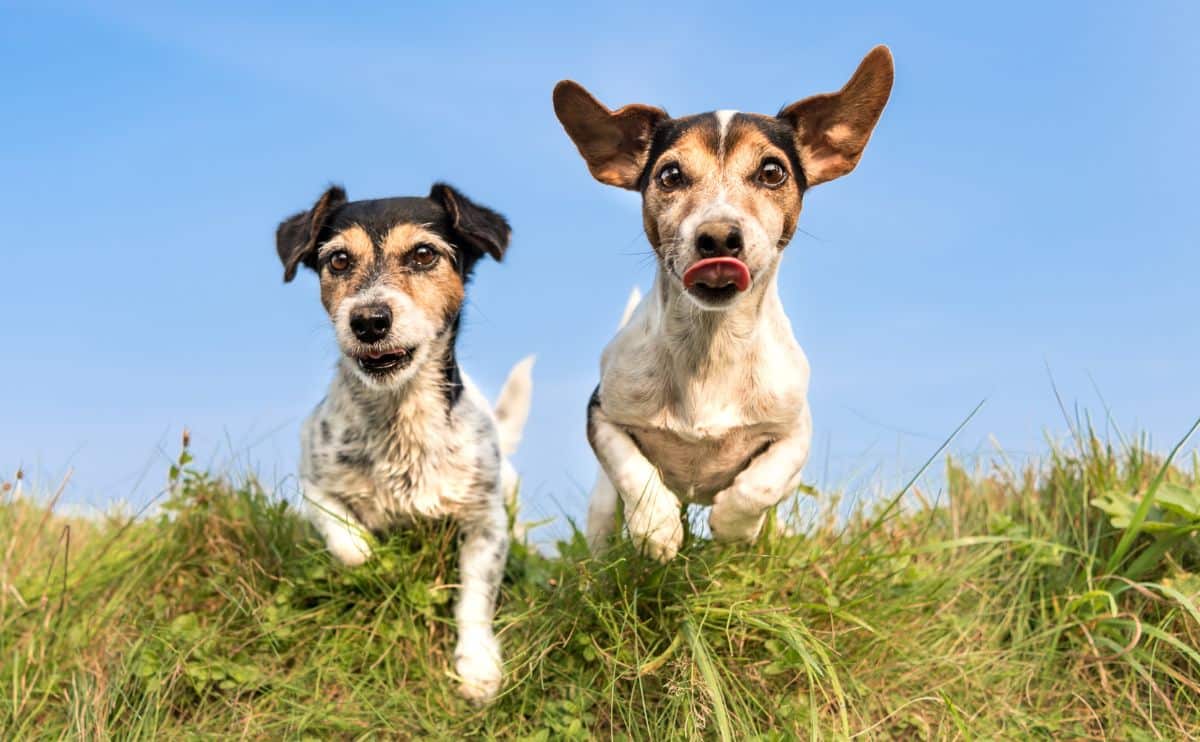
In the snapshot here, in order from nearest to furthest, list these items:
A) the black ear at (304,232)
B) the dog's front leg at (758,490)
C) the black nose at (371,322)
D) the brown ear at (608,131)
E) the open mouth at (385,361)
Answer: the dog's front leg at (758,490), the brown ear at (608,131), the black nose at (371,322), the open mouth at (385,361), the black ear at (304,232)

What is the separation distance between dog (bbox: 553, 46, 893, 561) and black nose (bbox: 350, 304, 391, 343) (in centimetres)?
110

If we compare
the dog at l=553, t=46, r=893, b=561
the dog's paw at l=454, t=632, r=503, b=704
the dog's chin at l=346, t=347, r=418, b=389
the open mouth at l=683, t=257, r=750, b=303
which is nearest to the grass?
the dog's paw at l=454, t=632, r=503, b=704

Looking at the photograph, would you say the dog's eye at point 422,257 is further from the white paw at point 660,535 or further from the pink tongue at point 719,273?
the white paw at point 660,535

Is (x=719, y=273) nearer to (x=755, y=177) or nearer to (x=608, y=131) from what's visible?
(x=755, y=177)

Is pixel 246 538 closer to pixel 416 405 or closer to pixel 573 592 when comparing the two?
pixel 416 405

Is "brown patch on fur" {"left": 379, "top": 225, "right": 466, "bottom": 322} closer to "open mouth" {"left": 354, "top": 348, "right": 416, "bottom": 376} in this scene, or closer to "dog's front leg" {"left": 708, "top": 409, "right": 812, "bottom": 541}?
"open mouth" {"left": 354, "top": 348, "right": 416, "bottom": 376}

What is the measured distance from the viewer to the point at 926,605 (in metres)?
5.53

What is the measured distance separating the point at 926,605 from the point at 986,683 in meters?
0.47

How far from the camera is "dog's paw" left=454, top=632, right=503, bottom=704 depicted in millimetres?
5082

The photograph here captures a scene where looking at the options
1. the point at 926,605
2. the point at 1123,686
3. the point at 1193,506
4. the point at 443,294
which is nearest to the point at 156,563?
the point at 443,294

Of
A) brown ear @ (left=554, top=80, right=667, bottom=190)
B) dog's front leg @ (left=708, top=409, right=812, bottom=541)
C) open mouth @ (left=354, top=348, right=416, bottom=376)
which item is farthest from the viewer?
open mouth @ (left=354, top=348, right=416, bottom=376)

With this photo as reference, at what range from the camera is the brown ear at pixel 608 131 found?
497cm

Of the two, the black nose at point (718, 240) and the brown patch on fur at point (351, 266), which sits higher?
the brown patch on fur at point (351, 266)

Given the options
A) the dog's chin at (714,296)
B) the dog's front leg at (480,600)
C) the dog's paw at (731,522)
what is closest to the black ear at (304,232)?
the dog's front leg at (480,600)
